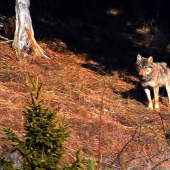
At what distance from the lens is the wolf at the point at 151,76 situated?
11.8 m

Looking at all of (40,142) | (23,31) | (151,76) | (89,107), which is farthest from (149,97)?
(40,142)

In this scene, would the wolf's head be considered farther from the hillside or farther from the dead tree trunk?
the dead tree trunk

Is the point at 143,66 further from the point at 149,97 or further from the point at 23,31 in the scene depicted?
the point at 23,31

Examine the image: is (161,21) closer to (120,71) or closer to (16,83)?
(120,71)

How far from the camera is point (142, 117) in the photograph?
437 inches

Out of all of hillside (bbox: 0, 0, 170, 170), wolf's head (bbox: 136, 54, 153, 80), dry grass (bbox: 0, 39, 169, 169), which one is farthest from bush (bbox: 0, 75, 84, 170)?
wolf's head (bbox: 136, 54, 153, 80)

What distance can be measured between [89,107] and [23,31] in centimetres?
335

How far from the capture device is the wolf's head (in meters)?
11.7

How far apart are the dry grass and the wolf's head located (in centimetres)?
77

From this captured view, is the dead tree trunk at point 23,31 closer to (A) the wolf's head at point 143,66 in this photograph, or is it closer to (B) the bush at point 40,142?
(A) the wolf's head at point 143,66

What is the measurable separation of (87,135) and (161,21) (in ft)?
36.8

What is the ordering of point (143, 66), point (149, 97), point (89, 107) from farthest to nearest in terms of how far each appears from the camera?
point (149, 97), point (143, 66), point (89, 107)

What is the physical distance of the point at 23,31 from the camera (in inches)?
515

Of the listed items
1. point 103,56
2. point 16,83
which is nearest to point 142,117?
point 16,83
